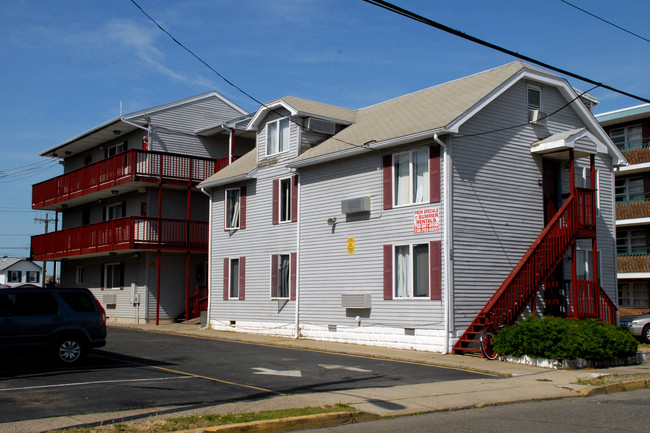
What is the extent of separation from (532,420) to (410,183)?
11.1 meters

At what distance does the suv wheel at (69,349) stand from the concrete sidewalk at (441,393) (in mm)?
5675

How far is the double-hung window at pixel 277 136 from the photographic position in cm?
2517

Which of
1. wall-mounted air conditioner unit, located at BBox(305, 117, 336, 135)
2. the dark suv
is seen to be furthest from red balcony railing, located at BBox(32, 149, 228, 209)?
the dark suv

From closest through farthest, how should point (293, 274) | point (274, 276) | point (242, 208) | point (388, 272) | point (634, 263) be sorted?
1. point (388, 272)
2. point (293, 274)
3. point (274, 276)
4. point (242, 208)
5. point (634, 263)

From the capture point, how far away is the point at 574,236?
20.0 m

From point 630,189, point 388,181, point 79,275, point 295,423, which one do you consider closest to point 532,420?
point 295,423

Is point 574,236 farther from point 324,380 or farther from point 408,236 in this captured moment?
point 324,380

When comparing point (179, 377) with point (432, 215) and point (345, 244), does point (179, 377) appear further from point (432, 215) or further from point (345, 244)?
point (345, 244)

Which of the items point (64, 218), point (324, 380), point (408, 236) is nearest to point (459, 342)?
point (408, 236)

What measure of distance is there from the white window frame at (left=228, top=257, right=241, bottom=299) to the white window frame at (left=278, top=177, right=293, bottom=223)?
3.19m

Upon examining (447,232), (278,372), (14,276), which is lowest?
(278,372)

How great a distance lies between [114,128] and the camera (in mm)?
34219

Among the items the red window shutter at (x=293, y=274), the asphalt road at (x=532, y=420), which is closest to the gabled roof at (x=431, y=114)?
the red window shutter at (x=293, y=274)

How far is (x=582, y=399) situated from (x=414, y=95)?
14.9m
